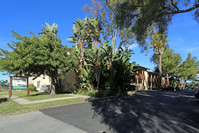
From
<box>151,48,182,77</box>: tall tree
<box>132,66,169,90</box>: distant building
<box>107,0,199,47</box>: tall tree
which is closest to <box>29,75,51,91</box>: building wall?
<box>107,0,199,47</box>: tall tree

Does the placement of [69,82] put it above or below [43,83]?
above

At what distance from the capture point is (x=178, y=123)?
16.7ft

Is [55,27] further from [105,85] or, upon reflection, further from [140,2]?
[140,2]

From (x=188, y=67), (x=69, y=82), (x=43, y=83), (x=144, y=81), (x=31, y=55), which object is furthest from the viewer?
(x=188, y=67)

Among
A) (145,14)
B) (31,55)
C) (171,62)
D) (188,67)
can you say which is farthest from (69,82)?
(188,67)

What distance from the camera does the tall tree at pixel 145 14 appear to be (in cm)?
539

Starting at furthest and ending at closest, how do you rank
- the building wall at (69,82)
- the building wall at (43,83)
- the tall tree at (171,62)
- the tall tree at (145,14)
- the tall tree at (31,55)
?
the tall tree at (171,62), the building wall at (43,83), the building wall at (69,82), the tall tree at (31,55), the tall tree at (145,14)

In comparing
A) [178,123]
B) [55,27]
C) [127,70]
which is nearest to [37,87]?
[55,27]

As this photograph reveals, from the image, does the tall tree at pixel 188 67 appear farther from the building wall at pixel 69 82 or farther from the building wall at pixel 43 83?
the building wall at pixel 43 83

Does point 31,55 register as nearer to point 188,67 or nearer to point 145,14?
point 145,14

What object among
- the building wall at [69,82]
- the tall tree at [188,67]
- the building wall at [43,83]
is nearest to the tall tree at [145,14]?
the building wall at [69,82]

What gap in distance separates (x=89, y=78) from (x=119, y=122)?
942 cm

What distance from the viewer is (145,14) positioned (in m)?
5.70

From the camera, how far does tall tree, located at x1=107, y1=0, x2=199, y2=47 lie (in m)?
5.39
